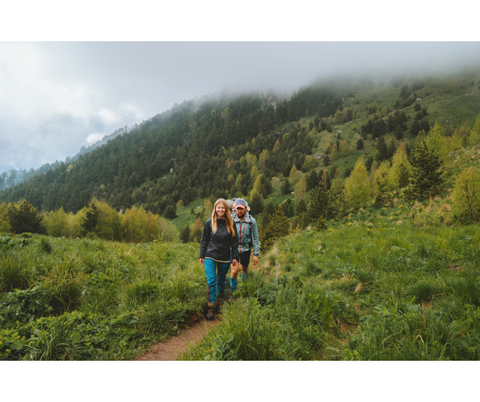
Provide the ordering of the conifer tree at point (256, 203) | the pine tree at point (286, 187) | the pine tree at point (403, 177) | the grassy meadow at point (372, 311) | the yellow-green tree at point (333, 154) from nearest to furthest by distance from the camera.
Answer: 1. the grassy meadow at point (372, 311)
2. the pine tree at point (403, 177)
3. the conifer tree at point (256, 203)
4. the pine tree at point (286, 187)
5. the yellow-green tree at point (333, 154)

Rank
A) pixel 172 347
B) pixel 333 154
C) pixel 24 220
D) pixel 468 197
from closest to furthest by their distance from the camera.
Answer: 1. pixel 172 347
2. pixel 468 197
3. pixel 24 220
4. pixel 333 154

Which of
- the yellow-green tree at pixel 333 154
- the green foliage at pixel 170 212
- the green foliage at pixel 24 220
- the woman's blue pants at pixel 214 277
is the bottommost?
the green foliage at pixel 170 212

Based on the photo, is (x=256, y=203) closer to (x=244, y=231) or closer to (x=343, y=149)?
(x=343, y=149)

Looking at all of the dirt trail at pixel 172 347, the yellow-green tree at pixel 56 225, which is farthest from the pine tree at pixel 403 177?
the yellow-green tree at pixel 56 225

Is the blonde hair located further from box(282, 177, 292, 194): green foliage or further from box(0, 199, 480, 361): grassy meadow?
box(282, 177, 292, 194): green foliage

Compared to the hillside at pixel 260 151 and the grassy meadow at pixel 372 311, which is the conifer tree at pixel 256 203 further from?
the grassy meadow at pixel 372 311

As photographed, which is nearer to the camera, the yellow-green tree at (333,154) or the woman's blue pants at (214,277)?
the woman's blue pants at (214,277)

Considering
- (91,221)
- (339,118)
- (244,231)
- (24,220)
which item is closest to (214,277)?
(244,231)

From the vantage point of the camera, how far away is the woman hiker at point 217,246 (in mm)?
4863

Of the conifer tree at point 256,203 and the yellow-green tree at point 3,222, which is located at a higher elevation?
the yellow-green tree at point 3,222

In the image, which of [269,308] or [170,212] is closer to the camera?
[269,308]

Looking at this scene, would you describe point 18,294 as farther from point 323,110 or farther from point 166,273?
point 323,110

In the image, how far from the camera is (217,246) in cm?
496

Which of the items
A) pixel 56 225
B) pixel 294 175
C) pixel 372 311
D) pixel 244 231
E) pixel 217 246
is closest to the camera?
pixel 372 311
